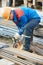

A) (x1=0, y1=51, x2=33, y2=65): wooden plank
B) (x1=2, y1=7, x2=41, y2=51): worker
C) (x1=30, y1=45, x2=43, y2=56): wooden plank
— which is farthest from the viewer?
(x1=30, y1=45, x2=43, y2=56): wooden plank

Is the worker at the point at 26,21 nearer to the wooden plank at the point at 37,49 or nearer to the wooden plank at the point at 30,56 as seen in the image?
the wooden plank at the point at 37,49

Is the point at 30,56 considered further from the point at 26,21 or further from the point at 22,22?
the point at 26,21

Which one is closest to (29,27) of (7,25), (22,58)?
(22,58)

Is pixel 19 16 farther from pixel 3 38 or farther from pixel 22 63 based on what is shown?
pixel 3 38

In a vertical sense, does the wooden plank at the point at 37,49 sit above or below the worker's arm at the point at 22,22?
below

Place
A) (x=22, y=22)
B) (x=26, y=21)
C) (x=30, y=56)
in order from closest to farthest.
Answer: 1. (x=30, y=56)
2. (x=22, y=22)
3. (x=26, y=21)

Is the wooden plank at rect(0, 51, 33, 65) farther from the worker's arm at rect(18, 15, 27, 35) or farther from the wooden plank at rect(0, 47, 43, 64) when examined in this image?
the worker's arm at rect(18, 15, 27, 35)

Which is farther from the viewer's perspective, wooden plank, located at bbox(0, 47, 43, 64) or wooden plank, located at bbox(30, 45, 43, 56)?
wooden plank, located at bbox(30, 45, 43, 56)

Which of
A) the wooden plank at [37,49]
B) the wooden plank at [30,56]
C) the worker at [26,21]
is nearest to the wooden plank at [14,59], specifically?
the wooden plank at [30,56]

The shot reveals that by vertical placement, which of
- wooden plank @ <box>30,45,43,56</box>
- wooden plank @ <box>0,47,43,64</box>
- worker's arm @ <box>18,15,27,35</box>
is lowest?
wooden plank @ <box>30,45,43,56</box>

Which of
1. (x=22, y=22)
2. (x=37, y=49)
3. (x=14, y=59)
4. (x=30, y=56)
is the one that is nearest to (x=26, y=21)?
(x=22, y=22)

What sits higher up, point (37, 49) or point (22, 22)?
point (22, 22)

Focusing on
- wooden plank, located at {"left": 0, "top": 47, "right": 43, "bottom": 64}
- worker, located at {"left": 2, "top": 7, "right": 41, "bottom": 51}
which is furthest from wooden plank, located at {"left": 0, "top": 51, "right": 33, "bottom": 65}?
worker, located at {"left": 2, "top": 7, "right": 41, "bottom": 51}

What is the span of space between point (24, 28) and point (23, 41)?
0.35m
